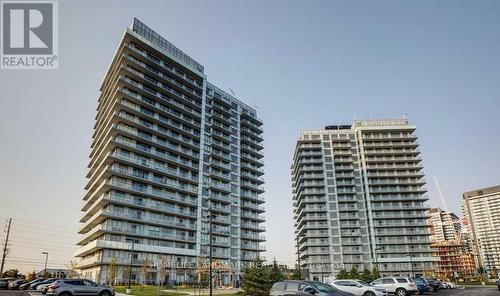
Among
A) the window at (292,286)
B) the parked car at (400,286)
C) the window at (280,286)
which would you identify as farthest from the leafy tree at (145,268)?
the window at (292,286)

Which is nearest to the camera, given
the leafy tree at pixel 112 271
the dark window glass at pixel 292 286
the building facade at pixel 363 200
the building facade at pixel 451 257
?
the dark window glass at pixel 292 286

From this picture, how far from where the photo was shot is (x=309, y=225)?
106 m

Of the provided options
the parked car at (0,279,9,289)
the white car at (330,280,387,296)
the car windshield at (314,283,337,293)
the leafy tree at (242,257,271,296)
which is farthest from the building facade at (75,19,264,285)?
the car windshield at (314,283,337,293)

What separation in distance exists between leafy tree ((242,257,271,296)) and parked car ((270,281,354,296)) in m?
12.1

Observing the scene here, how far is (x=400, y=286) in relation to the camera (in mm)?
31656

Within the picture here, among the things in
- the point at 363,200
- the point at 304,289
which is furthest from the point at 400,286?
the point at 363,200

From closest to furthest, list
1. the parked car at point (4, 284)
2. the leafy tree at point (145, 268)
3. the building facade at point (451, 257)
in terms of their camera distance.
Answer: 1. the parked car at point (4, 284)
2. the leafy tree at point (145, 268)
3. the building facade at point (451, 257)

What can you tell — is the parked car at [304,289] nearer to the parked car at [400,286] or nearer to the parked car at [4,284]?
the parked car at [400,286]

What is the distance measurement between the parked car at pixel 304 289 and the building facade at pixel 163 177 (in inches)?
1674

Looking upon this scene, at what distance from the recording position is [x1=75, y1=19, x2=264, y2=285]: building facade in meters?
67.2

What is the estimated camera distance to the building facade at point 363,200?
10025 cm

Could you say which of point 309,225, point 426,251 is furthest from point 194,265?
point 426,251

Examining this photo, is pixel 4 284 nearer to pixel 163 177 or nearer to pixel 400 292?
pixel 163 177

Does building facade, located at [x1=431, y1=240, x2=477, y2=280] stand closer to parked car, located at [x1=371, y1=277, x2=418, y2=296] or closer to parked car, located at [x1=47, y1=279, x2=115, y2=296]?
parked car, located at [x1=371, y1=277, x2=418, y2=296]
